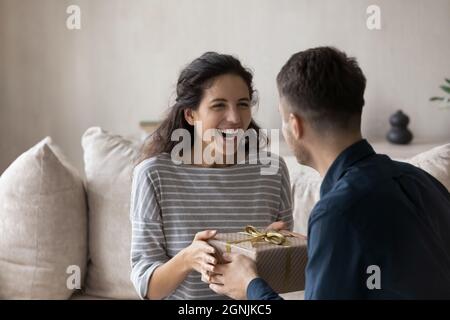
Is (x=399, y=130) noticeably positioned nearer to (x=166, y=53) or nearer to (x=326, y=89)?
(x=166, y=53)

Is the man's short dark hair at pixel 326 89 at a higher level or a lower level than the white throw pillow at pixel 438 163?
higher

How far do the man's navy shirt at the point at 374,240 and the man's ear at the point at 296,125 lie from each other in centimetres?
10

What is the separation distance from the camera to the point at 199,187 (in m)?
1.67

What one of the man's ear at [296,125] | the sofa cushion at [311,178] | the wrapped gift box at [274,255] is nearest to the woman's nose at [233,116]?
the wrapped gift box at [274,255]

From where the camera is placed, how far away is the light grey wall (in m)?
3.46

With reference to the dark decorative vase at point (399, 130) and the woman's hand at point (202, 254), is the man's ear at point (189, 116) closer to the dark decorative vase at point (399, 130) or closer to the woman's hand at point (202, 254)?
Result: the woman's hand at point (202, 254)

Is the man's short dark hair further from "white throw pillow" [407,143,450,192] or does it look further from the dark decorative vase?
the dark decorative vase

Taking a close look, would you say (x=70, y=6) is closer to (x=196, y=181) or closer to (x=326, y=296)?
(x=196, y=181)

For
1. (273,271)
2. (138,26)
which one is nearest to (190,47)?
(138,26)

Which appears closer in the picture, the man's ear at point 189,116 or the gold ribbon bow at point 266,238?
the gold ribbon bow at point 266,238

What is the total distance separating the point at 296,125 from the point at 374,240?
0.86ft

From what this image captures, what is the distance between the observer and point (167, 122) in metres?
1.78

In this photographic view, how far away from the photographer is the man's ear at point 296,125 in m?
1.18

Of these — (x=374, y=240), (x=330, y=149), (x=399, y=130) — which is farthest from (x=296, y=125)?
(x=399, y=130)
